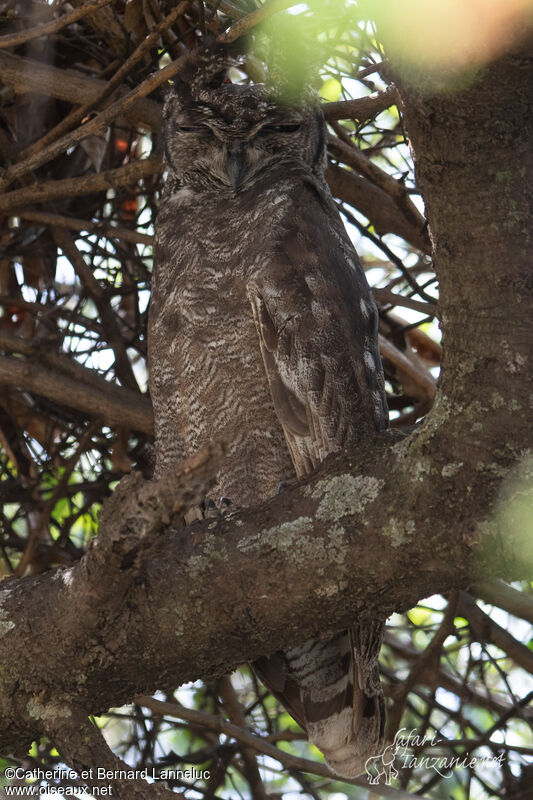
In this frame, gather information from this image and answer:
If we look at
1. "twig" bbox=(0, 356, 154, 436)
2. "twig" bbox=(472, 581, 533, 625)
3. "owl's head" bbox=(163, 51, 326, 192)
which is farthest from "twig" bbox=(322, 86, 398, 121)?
"twig" bbox=(472, 581, 533, 625)

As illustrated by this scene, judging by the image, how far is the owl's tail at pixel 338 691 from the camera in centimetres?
219

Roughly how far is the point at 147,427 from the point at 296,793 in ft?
3.70

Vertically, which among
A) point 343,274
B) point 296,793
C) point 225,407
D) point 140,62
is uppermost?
point 140,62

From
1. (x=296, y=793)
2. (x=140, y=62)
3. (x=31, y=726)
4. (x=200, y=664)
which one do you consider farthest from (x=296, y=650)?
(x=140, y=62)

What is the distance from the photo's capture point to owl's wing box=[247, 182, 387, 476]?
7.09 ft

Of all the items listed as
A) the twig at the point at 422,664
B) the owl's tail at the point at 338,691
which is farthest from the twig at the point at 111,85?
the twig at the point at 422,664

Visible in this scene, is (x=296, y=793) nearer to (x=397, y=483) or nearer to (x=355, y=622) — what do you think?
(x=355, y=622)

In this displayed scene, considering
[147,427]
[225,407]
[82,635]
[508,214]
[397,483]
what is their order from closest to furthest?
[508,214], [397,483], [82,635], [225,407], [147,427]

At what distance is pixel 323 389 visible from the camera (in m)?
2.17

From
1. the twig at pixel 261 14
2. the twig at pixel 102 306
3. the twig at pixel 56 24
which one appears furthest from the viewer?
the twig at pixel 102 306

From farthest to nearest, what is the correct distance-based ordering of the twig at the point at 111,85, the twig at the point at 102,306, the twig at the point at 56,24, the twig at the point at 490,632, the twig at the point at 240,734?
the twig at the point at 102,306, the twig at the point at 490,632, the twig at the point at 240,734, the twig at the point at 111,85, the twig at the point at 56,24

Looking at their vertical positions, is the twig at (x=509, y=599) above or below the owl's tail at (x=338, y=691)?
above

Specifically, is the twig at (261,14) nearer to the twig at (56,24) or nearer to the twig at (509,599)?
the twig at (56,24)

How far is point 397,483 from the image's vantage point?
1479 millimetres
